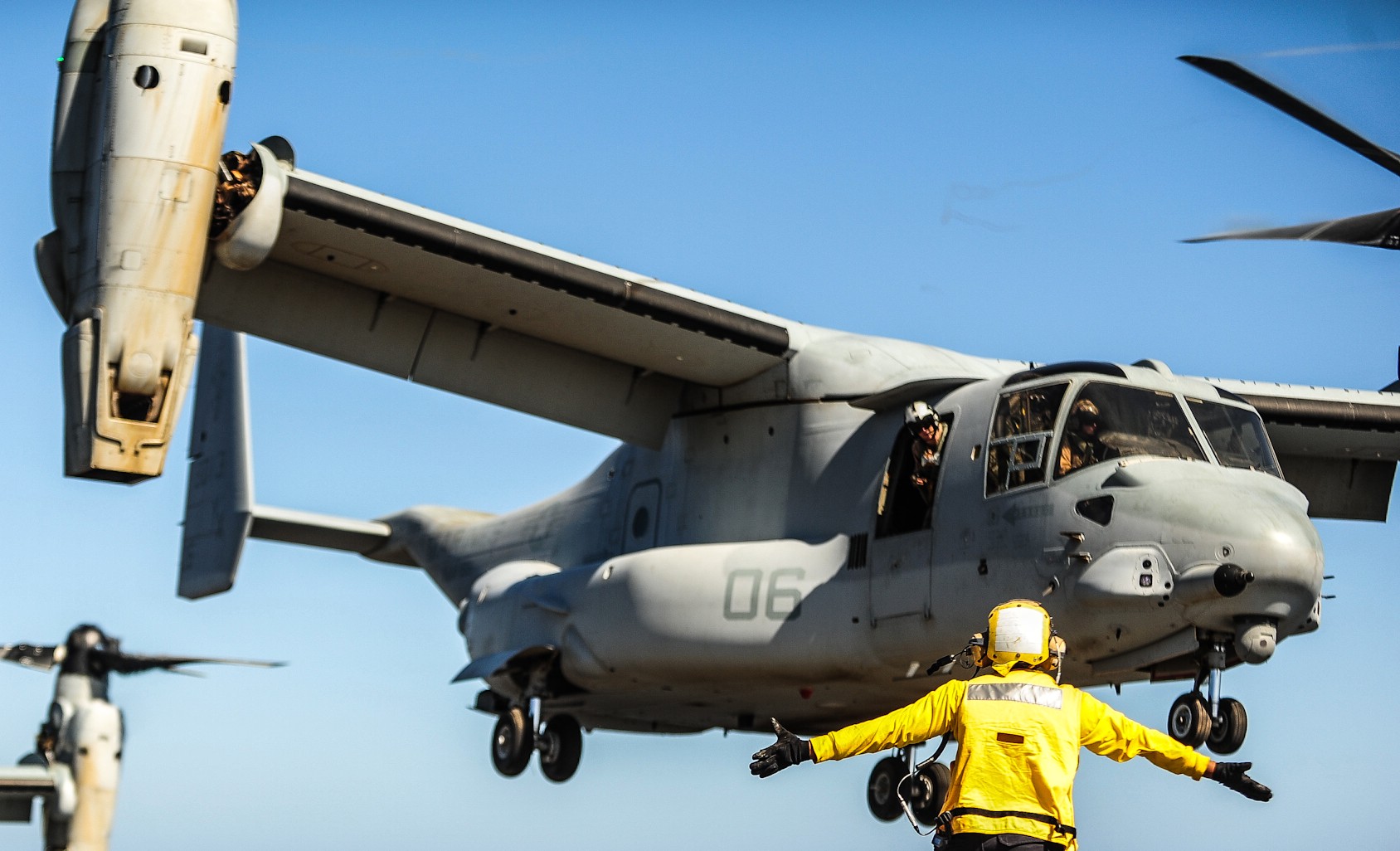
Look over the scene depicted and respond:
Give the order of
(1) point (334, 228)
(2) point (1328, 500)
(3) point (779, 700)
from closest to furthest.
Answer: (1) point (334, 228), (3) point (779, 700), (2) point (1328, 500)

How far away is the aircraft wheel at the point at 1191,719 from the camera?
1352cm

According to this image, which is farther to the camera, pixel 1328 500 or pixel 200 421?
pixel 200 421

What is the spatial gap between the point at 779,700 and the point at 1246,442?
5.46 m

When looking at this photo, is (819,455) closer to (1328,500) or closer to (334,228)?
(334,228)

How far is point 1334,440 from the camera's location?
19.4m

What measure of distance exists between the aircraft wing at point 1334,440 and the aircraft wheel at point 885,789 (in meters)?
5.33

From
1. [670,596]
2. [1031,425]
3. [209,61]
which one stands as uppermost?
[209,61]

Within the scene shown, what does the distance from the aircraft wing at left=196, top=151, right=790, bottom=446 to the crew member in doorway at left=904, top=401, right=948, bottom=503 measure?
8.24ft

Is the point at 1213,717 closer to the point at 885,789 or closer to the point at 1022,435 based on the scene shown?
the point at 1022,435

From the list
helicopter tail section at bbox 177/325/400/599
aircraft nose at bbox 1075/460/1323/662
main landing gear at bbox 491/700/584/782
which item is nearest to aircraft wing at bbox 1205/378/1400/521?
aircraft nose at bbox 1075/460/1323/662

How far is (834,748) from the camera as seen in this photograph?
805 cm

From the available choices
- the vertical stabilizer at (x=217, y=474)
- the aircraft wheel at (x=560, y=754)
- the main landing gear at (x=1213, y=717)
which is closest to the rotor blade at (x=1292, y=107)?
the main landing gear at (x=1213, y=717)

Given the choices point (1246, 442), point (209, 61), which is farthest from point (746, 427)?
point (209, 61)

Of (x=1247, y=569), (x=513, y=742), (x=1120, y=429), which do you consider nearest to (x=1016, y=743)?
(x=1247, y=569)
